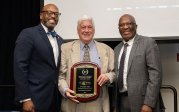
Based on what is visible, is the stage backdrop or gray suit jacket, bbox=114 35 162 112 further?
the stage backdrop

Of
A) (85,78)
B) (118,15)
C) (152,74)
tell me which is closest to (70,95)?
(85,78)

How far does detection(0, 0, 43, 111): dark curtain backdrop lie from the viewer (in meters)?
4.37

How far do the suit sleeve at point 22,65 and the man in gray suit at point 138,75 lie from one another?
0.75m

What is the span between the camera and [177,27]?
3107 millimetres

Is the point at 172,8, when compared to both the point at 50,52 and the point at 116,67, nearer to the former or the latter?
the point at 116,67

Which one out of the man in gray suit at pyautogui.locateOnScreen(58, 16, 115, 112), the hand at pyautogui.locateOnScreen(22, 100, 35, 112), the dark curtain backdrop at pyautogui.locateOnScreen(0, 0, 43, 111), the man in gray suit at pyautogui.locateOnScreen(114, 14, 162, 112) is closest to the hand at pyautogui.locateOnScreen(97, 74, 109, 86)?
the man in gray suit at pyautogui.locateOnScreen(58, 16, 115, 112)

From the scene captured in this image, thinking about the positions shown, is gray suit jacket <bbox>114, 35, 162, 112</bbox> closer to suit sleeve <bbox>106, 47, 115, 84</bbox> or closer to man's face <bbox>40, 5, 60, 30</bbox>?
suit sleeve <bbox>106, 47, 115, 84</bbox>

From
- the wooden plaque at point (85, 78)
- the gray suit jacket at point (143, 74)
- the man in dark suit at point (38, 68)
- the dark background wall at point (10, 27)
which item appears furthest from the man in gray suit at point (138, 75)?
the dark background wall at point (10, 27)

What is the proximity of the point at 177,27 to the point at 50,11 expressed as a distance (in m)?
1.31

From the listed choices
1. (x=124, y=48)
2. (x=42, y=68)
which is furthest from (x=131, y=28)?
(x=42, y=68)

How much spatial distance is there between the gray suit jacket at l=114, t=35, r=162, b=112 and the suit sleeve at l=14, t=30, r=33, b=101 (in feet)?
2.68

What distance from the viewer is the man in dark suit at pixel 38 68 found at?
8.00ft

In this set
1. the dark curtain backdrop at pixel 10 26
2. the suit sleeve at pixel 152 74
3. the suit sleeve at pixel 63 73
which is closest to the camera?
the suit sleeve at pixel 152 74

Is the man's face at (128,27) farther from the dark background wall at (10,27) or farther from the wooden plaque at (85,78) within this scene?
the dark background wall at (10,27)
